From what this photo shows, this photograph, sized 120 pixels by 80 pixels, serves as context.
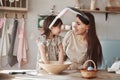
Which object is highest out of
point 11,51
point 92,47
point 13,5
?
point 13,5

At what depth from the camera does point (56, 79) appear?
1.82 meters

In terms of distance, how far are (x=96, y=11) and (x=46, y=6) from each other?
78cm

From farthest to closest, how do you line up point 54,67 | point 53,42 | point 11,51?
point 11,51
point 53,42
point 54,67

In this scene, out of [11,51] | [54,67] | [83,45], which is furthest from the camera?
[11,51]

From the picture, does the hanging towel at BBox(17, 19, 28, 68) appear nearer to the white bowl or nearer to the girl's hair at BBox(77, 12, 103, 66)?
the girl's hair at BBox(77, 12, 103, 66)

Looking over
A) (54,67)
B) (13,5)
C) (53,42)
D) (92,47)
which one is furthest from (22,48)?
(54,67)

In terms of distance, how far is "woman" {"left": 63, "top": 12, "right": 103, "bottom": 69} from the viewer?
250 centimetres

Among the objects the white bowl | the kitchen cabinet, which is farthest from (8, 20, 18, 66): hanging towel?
the white bowl

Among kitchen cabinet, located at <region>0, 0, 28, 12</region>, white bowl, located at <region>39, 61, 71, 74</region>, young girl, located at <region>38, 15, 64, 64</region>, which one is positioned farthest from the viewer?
kitchen cabinet, located at <region>0, 0, 28, 12</region>

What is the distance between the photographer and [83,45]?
2549 millimetres

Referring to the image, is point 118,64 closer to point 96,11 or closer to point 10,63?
point 96,11

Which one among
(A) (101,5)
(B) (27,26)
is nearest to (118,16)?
(A) (101,5)

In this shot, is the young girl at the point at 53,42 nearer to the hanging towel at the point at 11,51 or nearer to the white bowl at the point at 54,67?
the white bowl at the point at 54,67

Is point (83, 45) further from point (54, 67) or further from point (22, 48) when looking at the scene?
point (22, 48)
